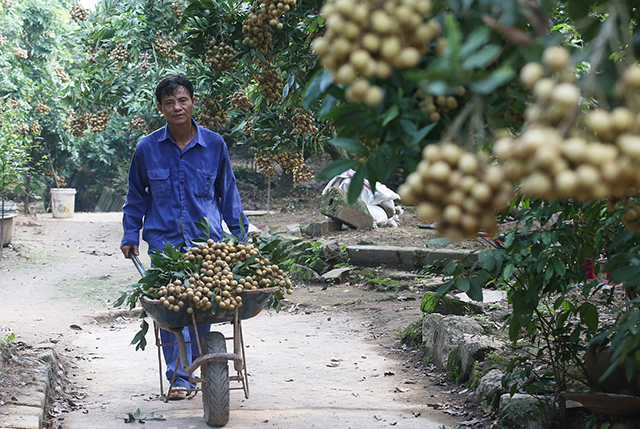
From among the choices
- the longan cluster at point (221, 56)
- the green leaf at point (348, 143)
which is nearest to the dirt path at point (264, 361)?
the longan cluster at point (221, 56)

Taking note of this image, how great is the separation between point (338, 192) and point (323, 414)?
24.8ft

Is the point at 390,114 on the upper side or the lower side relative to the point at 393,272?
upper

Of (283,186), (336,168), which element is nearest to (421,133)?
(336,168)

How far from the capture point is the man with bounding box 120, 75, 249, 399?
394cm

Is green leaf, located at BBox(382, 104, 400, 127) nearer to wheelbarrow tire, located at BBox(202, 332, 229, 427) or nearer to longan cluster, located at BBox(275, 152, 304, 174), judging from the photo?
wheelbarrow tire, located at BBox(202, 332, 229, 427)

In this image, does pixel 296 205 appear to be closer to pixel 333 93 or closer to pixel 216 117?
pixel 216 117

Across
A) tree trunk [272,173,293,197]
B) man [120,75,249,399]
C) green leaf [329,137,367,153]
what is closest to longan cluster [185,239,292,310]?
man [120,75,249,399]

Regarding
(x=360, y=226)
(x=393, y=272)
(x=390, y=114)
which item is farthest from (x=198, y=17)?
(x=360, y=226)

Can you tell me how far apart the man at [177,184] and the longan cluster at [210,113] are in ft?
1.29

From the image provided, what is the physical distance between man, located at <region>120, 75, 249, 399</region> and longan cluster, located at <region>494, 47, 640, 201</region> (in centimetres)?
305

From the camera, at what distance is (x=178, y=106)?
3855 millimetres

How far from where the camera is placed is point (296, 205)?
49.8 ft

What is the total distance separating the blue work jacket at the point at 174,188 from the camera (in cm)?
396

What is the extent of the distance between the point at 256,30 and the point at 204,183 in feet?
3.83
